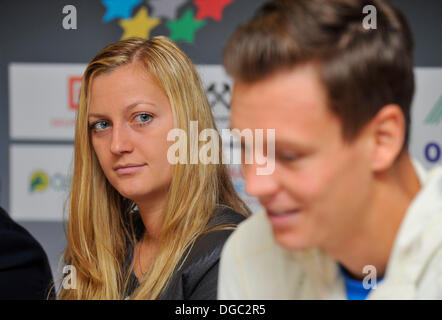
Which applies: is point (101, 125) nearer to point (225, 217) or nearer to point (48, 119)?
point (225, 217)

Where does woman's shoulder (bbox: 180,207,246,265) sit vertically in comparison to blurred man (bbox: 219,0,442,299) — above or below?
below

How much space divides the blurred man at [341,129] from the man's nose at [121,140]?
44cm

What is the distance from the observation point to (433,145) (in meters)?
2.12

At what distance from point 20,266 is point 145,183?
0.43 meters

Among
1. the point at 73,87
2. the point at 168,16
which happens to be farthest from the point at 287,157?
the point at 73,87

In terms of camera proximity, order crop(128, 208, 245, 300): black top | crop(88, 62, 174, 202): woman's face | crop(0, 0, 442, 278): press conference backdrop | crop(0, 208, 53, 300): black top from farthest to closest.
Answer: crop(0, 0, 442, 278): press conference backdrop → crop(0, 208, 53, 300): black top → crop(88, 62, 174, 202): woman's face → crop(128, 208, 245, 300): black top

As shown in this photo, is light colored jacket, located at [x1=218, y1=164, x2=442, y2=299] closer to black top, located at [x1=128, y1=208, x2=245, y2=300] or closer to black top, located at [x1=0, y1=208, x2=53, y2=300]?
black top, located at [x1=128, y1=208, x2=245, y2=300]

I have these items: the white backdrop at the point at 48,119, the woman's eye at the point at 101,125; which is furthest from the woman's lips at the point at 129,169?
the white backdrop at the point at 48,119

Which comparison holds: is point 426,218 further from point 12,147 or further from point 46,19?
point 12,147

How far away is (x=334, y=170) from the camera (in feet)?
2.24

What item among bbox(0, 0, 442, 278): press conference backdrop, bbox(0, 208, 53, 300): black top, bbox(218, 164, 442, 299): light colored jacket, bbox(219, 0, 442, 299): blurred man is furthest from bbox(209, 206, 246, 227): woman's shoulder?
bbox(0, 0, 442, 278): press conference backdrop

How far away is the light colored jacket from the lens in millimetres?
688

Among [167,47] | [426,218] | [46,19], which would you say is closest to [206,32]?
[46,19]

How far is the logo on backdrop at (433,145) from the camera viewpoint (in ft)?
6.86
